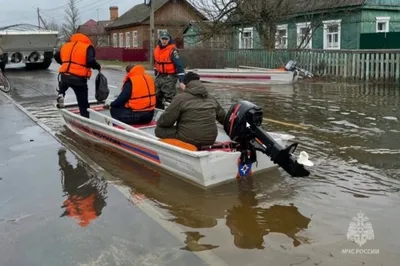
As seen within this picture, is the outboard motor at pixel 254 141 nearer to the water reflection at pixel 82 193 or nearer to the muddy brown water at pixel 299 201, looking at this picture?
the muddy brown water at pixel 299 201

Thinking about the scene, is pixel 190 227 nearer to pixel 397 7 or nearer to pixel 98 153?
pixel 98 153

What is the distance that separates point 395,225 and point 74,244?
3014 millimetres

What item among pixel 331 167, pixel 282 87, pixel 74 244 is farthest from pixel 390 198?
pixel 282 87

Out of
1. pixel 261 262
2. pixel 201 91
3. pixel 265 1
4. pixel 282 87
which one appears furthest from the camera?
pixel 265 1

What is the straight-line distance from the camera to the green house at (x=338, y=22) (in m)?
25.9

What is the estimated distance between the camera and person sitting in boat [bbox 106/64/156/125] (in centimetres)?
777

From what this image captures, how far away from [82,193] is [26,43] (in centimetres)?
2060

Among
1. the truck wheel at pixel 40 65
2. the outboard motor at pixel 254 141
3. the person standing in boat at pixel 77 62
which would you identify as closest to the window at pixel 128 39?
the truck wheel at pixel 40 65

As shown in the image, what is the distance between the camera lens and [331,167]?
6836 millimetres

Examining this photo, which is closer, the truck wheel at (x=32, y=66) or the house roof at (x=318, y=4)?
the house roof at (x=318, y=4)

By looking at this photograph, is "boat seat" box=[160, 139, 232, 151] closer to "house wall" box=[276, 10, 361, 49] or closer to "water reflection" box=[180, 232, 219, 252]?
"water reflection" box=[180, 232, 219, 252]

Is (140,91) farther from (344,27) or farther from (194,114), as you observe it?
(344,27)

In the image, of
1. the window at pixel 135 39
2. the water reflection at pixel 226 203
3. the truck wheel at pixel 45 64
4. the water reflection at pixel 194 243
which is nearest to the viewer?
the water reflection at pixel 194 243

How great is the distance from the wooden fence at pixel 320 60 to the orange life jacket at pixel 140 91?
44.4 feet
